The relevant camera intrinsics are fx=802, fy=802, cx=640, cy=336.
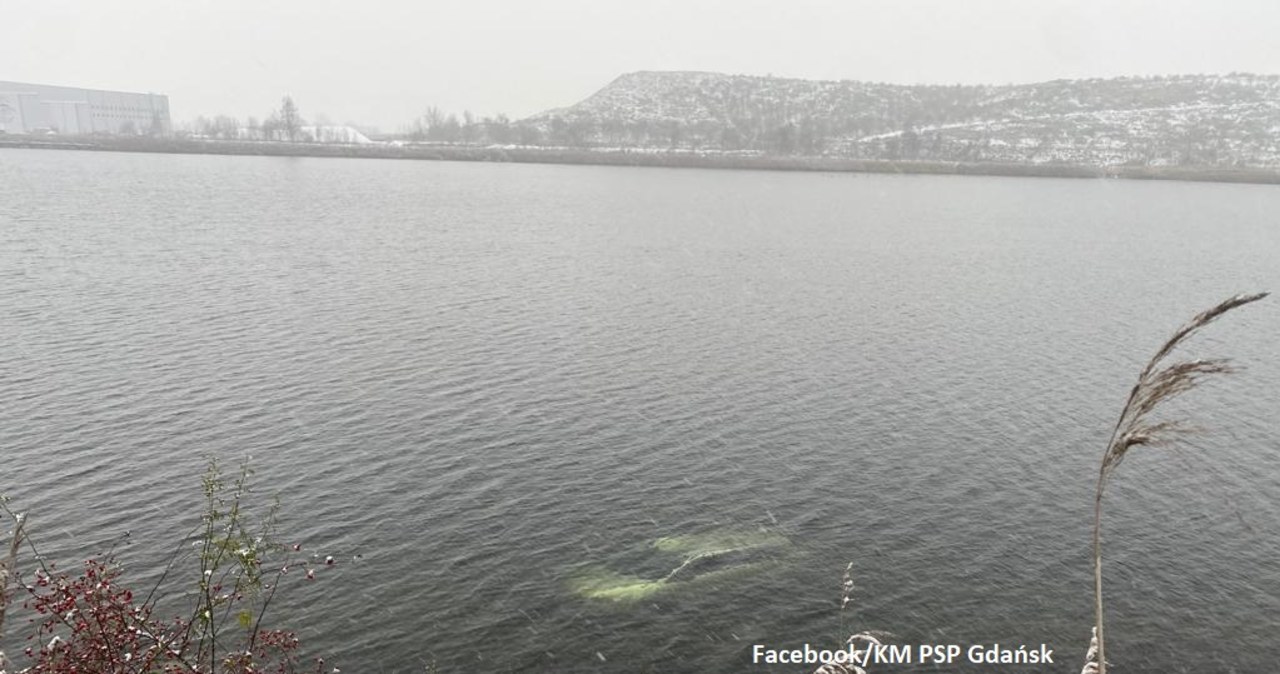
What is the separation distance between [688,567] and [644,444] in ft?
43.3

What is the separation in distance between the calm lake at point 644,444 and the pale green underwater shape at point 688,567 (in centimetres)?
32

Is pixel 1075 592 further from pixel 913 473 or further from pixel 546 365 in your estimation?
pixel 546 365

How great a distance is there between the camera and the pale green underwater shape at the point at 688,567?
3334 centimetres

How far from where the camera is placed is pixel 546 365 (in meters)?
61.2

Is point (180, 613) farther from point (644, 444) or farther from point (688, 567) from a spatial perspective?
point (644, 444)

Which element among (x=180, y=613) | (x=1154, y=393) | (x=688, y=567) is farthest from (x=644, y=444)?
(x=1154, y=393)

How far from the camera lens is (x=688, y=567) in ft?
116

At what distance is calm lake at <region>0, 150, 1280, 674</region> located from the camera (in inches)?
1265

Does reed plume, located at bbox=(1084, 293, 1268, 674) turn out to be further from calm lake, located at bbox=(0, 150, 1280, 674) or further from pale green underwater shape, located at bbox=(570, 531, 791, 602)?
pale green underwater shape, located at bbox=(570, 531, 791, 602)

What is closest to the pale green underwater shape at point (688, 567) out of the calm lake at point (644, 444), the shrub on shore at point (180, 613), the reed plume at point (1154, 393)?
the calm lake at point (644, 444)

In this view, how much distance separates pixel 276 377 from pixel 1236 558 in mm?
56457

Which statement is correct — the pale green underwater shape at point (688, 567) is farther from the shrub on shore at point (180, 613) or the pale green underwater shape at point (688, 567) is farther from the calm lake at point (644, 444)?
the shrub on shore at point (180, 613)

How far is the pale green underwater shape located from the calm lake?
0.32 metres

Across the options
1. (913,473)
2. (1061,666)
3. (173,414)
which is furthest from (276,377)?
(1061,666)
